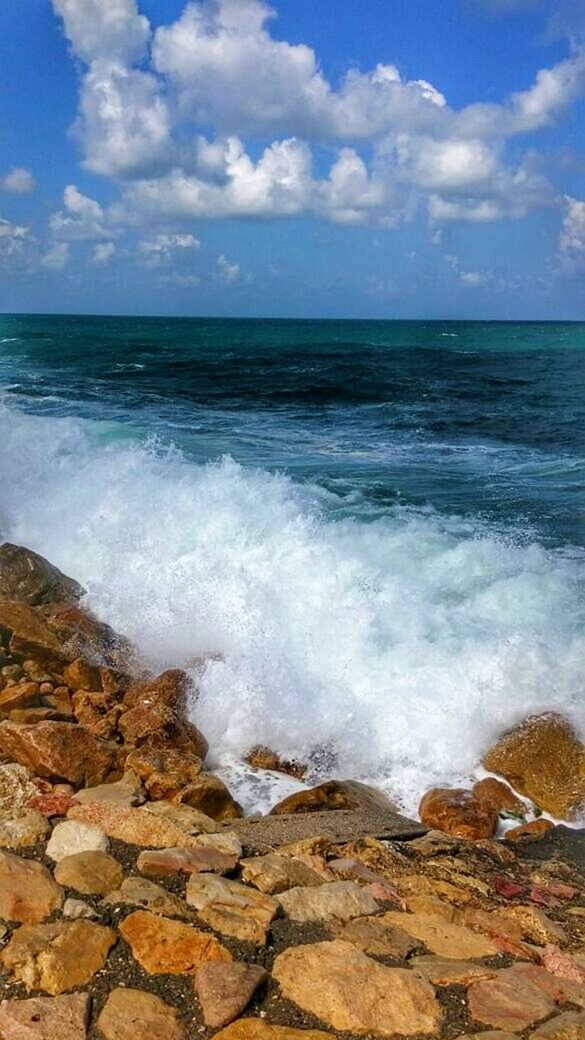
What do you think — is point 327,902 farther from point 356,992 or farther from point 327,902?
point 356,992

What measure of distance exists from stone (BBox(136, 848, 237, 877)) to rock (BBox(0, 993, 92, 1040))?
0.89 m

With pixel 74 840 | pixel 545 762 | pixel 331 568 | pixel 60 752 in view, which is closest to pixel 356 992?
pixel 74 840

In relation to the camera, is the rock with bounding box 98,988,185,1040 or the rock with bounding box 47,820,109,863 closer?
the rock with bounding box 98,988,185,1040

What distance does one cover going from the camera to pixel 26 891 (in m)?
3.50

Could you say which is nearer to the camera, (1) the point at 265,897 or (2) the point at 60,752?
(1) the point at 265,897

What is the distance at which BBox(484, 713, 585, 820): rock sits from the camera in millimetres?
5984

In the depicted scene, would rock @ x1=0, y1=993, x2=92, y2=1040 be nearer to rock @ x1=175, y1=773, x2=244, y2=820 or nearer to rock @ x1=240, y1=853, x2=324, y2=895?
rock @ x1=240, y1=853, x2=324, y2=895

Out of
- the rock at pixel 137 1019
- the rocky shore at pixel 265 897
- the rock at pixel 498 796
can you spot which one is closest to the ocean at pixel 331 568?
the rock at pixel 498 796

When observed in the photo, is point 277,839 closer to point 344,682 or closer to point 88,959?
point 88,959

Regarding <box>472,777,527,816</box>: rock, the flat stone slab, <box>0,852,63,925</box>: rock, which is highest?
<box>0,852,63,925</box>: rock

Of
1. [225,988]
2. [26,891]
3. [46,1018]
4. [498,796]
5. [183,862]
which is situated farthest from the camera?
[498,796]

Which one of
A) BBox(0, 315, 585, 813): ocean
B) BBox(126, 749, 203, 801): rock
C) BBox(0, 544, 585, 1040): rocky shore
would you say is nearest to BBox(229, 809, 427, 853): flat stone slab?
BBox(0, 544, 585, 1040): rocky shore

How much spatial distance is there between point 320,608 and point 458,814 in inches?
128

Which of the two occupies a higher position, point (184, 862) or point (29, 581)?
point (29, 581)
